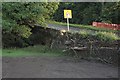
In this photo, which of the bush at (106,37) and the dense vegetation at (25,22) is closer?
the bush at (106,37)

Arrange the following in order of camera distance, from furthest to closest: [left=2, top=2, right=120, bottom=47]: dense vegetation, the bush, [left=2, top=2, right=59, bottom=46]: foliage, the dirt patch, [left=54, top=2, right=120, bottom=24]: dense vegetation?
[left=54, top=2, right=120, bottom=24]: dense vegetation, [left=2, top=2, right=120, bottom=47]: dense vegetation, [left=2, top=2, right=59, bottom=46]: foliage, the bush, the dirt patch

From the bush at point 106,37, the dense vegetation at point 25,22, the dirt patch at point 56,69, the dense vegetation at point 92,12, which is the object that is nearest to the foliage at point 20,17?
the dense vegetation at point 25,22

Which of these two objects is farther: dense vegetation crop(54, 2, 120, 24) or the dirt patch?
dense vegetation crop(54, 2, 120, 24)

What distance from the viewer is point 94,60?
70.4 feet

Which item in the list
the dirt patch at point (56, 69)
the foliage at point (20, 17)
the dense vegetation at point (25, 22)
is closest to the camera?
the dirt patch at point (56, 69)

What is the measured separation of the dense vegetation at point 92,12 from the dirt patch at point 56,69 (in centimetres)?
3213

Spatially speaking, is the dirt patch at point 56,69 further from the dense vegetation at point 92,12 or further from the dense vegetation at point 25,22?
the dense vegetation at point 92,12

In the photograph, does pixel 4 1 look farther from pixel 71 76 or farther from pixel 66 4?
pixel 66 4

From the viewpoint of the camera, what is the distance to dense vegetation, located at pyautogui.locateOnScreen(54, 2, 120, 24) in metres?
52.5

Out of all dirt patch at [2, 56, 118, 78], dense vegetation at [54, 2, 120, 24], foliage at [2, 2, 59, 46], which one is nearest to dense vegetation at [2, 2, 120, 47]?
foliage at [2, 2, 59, 46]

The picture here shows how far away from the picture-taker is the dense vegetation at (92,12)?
5254cm

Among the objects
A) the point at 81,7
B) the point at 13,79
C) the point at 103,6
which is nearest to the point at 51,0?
the point at 13,79

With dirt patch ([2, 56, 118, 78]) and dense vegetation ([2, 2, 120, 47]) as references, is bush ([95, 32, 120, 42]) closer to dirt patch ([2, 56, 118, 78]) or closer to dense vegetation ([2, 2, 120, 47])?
dirt patch ([2, 56, 118, 78])

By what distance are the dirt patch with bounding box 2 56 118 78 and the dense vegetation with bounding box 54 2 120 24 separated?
32.1m
